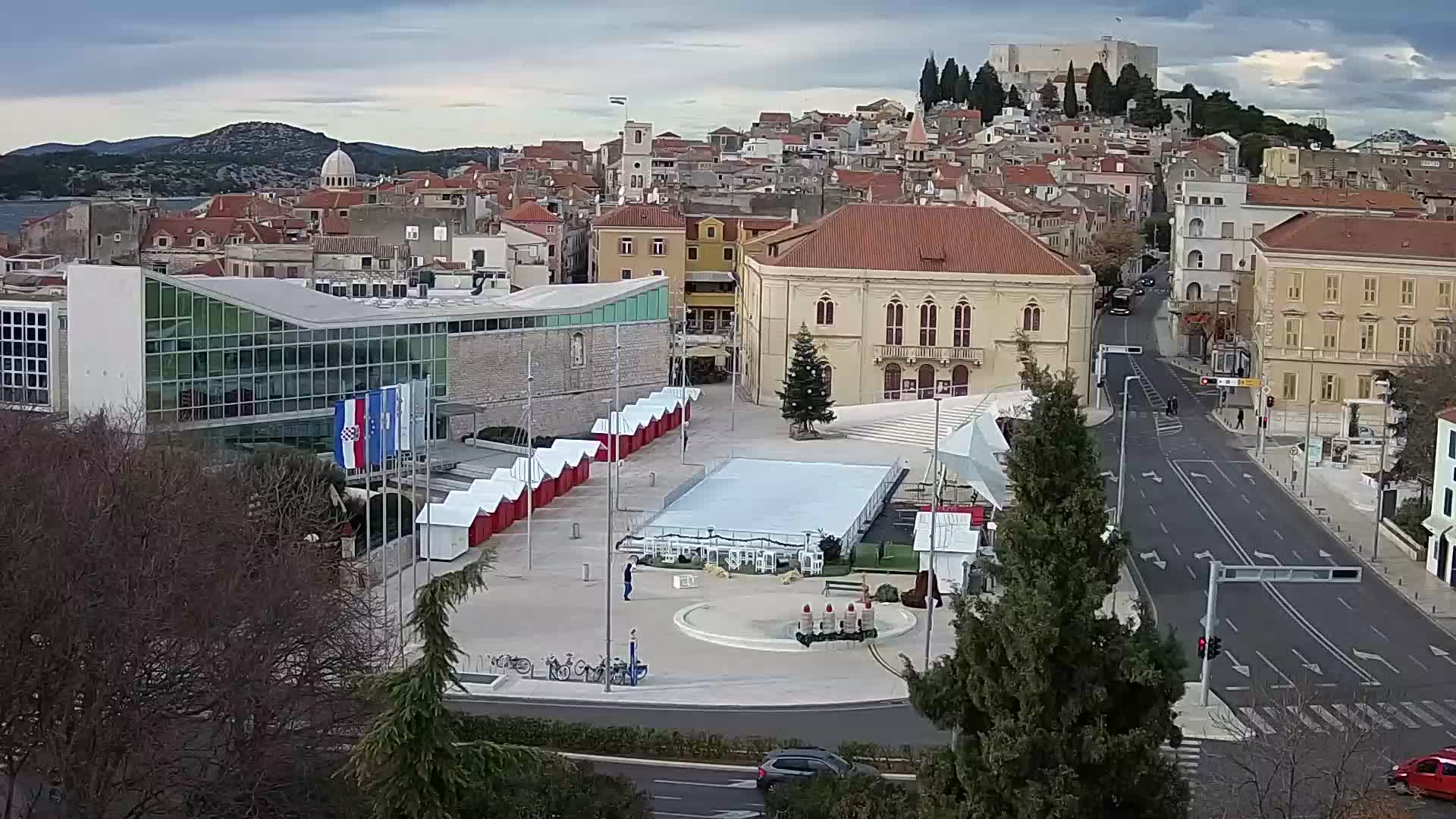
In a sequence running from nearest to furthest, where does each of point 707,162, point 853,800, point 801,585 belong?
point 853,800
point 801,585
point 707,162

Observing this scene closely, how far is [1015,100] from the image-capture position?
7343 inches

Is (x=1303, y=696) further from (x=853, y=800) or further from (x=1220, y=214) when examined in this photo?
(x=1220, y=214)

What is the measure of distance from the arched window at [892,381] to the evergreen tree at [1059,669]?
154 ft

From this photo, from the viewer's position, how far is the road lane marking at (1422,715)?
88.6 ft

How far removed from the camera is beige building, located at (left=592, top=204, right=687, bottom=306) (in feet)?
A: 255

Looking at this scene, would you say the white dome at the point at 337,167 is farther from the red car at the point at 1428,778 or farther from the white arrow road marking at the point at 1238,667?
the red car at the point at 1428,778

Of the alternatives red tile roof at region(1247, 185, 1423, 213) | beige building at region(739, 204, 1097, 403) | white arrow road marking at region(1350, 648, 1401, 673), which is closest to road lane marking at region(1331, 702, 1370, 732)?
white arrow road marking at region(1350, 648, 1401, 673)

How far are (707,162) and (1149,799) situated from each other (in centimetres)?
11345

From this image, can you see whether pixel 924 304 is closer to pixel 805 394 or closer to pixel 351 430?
pixel 805 394

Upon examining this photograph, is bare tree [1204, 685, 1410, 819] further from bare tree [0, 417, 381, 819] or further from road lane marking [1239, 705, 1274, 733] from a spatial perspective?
bare tree [0, 417, 381, 819]

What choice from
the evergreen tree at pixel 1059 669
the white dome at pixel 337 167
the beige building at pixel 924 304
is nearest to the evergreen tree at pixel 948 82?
the white dome at pixel 337 167

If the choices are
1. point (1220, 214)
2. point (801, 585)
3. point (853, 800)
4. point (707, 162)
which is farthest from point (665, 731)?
point (707, 162)

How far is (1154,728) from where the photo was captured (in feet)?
53.1

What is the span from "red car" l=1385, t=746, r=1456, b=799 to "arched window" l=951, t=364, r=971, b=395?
39.5 meters
